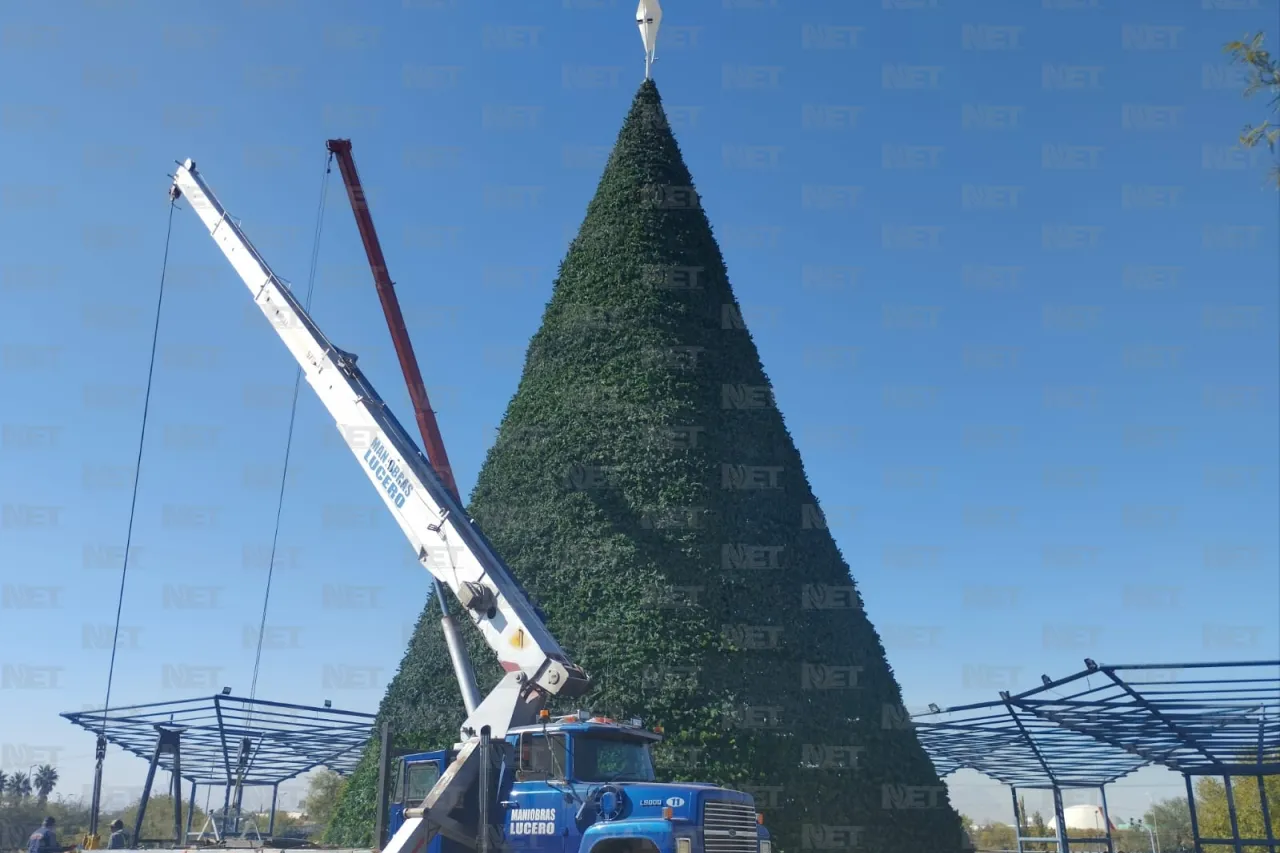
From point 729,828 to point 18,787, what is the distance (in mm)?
86223

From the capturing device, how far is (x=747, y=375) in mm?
20203

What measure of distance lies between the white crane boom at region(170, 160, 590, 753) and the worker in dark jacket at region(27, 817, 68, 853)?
745 cm

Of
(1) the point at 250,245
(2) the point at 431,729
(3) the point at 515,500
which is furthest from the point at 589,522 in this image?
(1) the point at 250,245

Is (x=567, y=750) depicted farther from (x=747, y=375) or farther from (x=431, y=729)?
(x=747, y=375)

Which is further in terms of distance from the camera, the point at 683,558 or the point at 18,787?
the point at 18,787

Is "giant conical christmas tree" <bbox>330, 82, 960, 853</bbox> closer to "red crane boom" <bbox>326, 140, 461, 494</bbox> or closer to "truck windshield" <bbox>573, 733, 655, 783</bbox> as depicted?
"red crane boom" <bbox>326, 140, 461, 494</bbox>

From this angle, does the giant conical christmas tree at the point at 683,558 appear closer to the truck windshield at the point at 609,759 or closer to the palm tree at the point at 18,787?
the truck windshield at the point at 609,759

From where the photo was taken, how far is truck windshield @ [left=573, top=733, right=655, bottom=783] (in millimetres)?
10656

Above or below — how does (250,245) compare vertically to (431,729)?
above

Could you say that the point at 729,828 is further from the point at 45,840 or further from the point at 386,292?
the point at 386,292

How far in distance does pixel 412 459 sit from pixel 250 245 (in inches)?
274

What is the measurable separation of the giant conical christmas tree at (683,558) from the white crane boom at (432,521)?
3.26m

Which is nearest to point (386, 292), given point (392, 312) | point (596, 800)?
point (392, 312)

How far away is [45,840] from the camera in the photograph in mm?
15055
